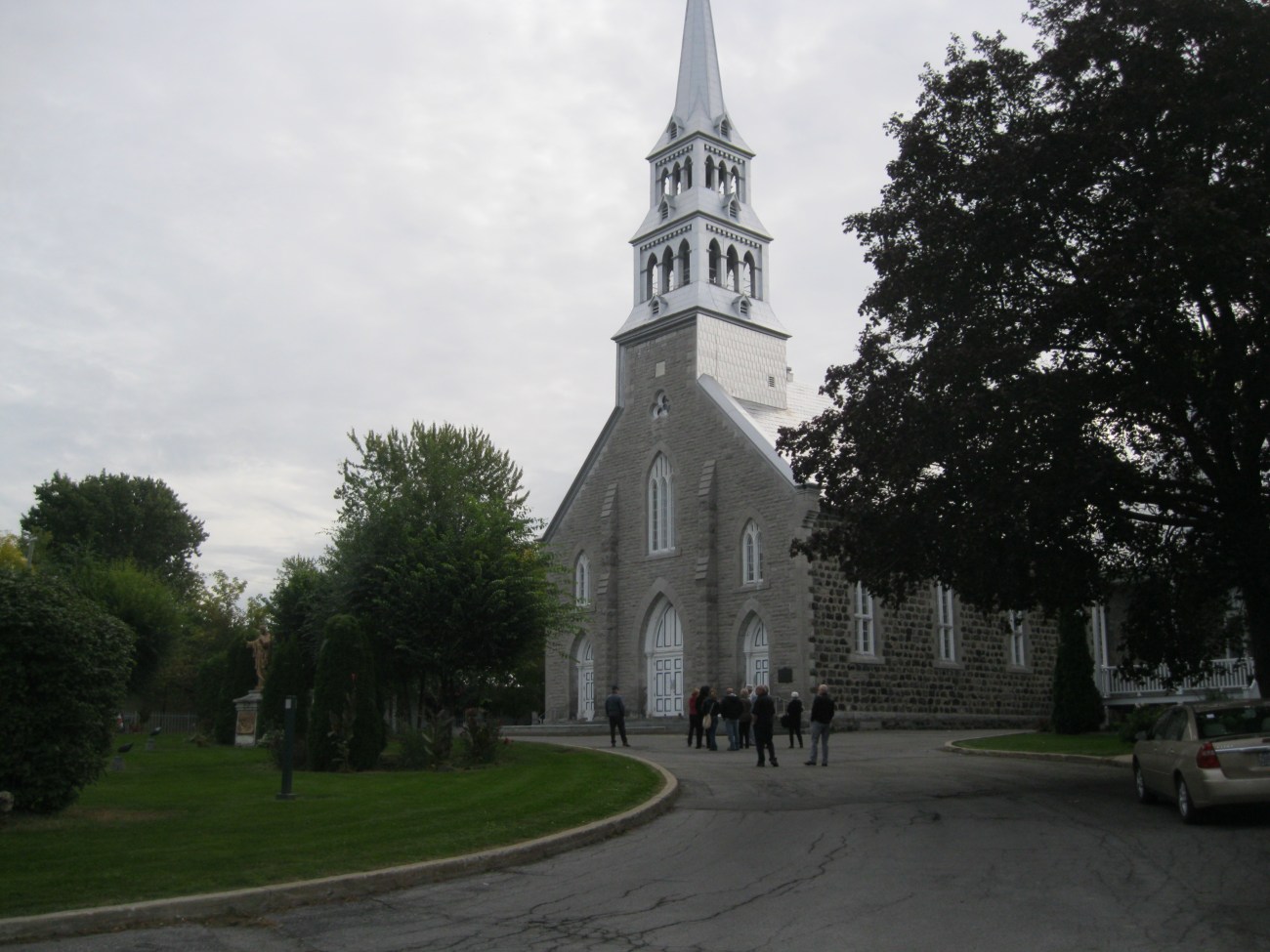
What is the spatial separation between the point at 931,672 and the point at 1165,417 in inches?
874

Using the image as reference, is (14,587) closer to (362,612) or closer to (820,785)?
(820,785)

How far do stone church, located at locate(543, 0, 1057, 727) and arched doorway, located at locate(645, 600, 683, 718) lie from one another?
58 millimetres

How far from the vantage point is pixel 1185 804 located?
12539 millimetres

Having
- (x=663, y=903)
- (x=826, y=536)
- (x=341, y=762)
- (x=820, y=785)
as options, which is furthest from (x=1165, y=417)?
(x=341, y=762)

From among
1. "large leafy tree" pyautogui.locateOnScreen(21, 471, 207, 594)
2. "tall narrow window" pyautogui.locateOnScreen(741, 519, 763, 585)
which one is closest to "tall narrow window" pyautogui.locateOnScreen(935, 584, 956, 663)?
"tall narrow window" pyautogui.locateOnScreen(741, 519, 763, 585)

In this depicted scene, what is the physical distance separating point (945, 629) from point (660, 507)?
33.8 ft

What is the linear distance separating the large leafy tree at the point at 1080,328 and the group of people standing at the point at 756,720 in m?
3.79

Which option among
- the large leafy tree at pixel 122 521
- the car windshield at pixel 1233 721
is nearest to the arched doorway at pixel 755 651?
the car windshield at pixel 1233 721

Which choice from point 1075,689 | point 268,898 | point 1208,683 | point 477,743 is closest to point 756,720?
point 477,743

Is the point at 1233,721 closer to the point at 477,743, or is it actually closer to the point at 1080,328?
the point at 1080,328

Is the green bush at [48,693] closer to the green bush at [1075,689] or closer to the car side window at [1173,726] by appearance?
the car side window at [1173,726]

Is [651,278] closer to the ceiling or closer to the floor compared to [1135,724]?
closer to the ceiling

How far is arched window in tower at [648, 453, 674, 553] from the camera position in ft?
130

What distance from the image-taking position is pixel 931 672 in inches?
1495
